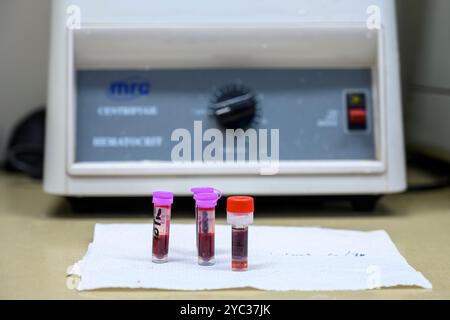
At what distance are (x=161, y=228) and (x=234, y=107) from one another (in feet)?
0.68

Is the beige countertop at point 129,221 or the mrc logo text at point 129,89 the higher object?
the mrc logo text at point 129,89

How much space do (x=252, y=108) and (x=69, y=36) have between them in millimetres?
200

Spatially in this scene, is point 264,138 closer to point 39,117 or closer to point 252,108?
point 252,108

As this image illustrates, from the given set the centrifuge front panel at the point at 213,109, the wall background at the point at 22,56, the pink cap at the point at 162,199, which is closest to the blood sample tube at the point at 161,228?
the pink cap at the point at 162,199

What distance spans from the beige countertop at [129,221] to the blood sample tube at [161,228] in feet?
0.22

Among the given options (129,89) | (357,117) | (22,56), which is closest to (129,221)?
(129,89)

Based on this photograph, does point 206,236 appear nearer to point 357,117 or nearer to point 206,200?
point 206,200

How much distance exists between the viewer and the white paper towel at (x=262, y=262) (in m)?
0.49

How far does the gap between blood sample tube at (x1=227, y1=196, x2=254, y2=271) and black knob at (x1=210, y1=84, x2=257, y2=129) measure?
197 mm

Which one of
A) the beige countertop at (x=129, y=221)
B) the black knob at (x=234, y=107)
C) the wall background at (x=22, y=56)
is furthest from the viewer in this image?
the wall background at (x=22, y=56)

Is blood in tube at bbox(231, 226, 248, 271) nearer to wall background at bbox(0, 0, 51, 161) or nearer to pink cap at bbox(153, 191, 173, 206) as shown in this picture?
pink cap at bbox(153, 191, 173, 206)

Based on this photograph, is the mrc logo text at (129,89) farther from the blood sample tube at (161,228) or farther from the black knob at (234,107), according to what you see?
the blood sample tube at (161,228)

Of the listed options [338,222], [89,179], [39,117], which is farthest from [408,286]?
[39,117]

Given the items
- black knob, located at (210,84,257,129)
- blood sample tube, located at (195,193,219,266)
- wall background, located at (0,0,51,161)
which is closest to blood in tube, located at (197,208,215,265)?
blood sample tube, located at (195,193,219,266)
